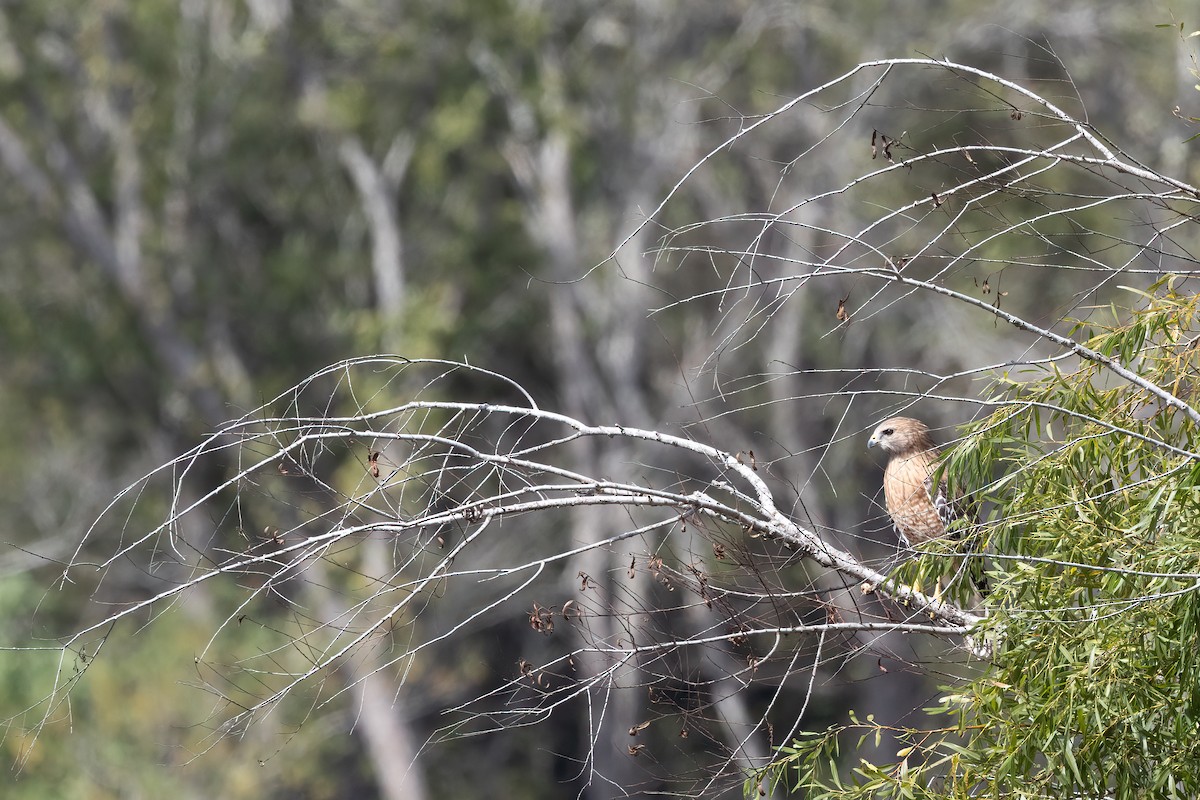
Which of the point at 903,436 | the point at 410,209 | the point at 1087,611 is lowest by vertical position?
the point at 410,209

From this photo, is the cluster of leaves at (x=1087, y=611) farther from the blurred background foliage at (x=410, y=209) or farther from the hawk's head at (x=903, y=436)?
the blurred background foliage at (x=410, y=209)

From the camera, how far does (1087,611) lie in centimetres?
432

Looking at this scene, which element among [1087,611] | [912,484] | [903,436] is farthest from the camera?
[903,436]

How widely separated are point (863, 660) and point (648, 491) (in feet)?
52.7

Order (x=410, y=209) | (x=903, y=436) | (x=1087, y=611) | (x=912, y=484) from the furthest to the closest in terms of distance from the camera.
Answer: (x=410, y=209)
(x=903, y=436)
(x=912, y=484)
(x=1087, y=611)

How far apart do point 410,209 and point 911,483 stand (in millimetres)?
15425

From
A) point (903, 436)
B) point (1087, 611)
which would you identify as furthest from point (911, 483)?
point (1087, 611)

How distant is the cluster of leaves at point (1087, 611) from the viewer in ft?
13.6

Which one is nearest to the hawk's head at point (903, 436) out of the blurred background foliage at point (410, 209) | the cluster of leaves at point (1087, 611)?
the cluster of leaves at point (1087, 611)

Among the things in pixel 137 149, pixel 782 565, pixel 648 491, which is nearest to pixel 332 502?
pixel 648 491

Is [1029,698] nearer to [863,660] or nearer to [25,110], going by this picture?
[863,660]

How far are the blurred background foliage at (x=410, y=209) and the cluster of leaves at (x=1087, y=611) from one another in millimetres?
14150

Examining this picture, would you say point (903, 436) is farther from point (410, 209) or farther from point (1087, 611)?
point (410, 209)

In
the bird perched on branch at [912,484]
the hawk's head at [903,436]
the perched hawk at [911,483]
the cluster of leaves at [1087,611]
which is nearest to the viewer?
the cluster of leaves at [1087,611]
